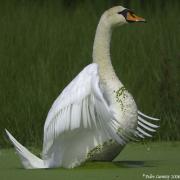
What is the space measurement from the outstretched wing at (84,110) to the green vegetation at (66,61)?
2.13m

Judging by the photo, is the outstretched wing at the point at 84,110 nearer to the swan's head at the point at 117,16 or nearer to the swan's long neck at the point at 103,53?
the swan's long neck at the point at 103,53

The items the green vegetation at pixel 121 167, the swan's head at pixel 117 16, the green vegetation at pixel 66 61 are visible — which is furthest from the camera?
the green vegetation at pixel 66 61

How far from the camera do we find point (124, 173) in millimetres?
5820

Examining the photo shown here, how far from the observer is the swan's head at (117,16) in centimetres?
673

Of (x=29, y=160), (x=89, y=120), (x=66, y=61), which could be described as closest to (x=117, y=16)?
(x=89, y=120)

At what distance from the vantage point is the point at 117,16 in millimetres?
6785

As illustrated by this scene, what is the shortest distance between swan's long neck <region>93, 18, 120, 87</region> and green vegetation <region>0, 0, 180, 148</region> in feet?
5.69

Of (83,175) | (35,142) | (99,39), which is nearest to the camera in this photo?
(83,175)

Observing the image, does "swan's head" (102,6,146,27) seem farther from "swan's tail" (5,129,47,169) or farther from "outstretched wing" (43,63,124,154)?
"swan's tail" (5,129,47,169)

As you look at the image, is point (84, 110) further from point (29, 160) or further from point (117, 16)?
point (117, 16)

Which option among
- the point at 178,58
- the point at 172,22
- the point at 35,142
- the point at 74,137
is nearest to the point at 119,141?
the point at 74,137

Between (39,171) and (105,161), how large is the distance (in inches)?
19.2

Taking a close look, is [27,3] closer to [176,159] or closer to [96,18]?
[96,18]

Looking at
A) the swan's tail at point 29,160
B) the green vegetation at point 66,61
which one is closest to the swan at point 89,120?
the swan's tail at point 29,160
